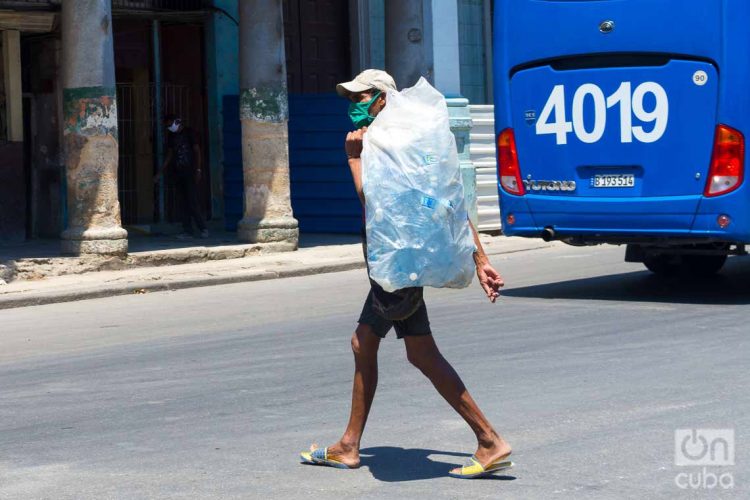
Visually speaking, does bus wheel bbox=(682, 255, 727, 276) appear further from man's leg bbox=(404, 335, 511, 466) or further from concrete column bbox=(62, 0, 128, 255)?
man's leg bbox=(404, 335, 511, 466)

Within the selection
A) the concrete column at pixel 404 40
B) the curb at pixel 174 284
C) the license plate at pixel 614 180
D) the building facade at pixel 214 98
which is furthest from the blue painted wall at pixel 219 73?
the license plate at pixel 614 180

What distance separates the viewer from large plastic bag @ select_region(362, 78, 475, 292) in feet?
19.6

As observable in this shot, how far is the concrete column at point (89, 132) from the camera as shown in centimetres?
1619

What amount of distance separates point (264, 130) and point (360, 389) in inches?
479

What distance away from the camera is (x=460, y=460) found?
6488mm

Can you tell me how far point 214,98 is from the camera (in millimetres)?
21469

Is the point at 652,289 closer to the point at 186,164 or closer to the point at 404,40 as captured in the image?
the point at 404,40

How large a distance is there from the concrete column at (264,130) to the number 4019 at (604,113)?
19.6 feet

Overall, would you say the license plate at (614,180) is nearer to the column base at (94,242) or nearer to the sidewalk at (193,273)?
the sidewalk at (193,273)

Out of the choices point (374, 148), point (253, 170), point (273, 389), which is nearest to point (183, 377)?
point (273, 389)

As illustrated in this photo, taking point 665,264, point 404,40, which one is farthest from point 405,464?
point 404,40

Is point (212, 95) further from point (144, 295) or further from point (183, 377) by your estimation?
point (183, 377)

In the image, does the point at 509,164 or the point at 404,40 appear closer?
the point at 509,164

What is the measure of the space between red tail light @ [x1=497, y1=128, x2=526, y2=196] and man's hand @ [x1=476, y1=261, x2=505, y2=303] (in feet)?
22.9
